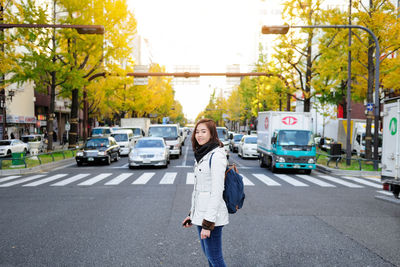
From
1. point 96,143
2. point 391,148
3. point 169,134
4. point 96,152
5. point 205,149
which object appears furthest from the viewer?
point 169,134

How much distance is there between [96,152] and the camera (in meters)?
19.8

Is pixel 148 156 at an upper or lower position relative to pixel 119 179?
upper

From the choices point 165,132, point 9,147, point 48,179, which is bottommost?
point 48,179

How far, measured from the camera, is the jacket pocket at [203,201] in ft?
11.4

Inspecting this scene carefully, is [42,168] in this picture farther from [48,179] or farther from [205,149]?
[205,149]

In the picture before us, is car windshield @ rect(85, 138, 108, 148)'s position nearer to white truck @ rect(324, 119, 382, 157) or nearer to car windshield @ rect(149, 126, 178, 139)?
car windshield @ rect(149, 126, 178, 139)

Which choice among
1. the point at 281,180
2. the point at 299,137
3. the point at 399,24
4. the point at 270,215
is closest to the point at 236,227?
the point at 270,215

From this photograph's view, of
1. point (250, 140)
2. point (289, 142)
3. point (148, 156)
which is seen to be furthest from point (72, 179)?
point (250, 140)

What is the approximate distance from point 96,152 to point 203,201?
Answer: 17.3 metres

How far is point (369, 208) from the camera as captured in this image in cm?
895

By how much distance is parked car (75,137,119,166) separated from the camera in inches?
776

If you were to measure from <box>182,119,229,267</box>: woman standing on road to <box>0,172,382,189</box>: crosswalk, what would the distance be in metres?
9.37

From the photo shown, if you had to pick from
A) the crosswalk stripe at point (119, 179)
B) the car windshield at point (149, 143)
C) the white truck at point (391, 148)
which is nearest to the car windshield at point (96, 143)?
the car windshield at point (149, 143)

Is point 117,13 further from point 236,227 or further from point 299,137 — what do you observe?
point 236,227
